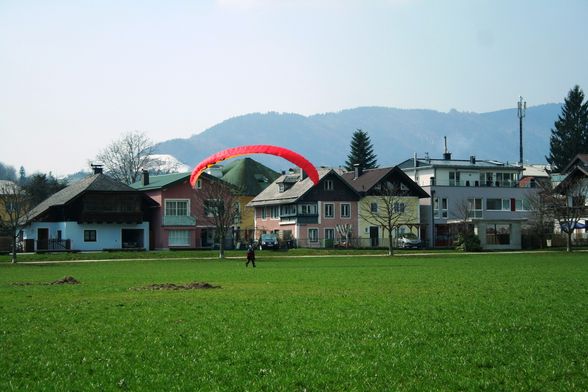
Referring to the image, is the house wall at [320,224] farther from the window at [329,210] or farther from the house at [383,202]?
the house at [383,202]

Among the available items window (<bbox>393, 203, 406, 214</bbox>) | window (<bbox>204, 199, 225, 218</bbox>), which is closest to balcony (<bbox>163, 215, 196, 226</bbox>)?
window (<bbox>204, 199, 225, 218</bbox>)

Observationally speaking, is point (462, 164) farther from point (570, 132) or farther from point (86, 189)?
point (86, 189)

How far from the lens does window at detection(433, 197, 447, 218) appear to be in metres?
100

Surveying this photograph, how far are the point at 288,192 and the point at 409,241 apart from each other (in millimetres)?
15057

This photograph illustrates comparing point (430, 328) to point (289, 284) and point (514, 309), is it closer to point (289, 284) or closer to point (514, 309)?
point (514, 309)

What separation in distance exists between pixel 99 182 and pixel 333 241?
83.6 feet

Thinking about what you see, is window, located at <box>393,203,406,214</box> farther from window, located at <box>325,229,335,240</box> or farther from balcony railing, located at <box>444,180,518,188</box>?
balcony railing, located at <box>444,180,518,188</box>

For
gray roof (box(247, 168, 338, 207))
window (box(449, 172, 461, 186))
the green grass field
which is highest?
window (box(449, 172, 461, 186))

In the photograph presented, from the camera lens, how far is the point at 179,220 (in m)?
90.4

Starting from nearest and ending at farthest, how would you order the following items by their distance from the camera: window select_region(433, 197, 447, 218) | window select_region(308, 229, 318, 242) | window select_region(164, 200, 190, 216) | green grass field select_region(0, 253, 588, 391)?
green grass field select_region(0, 253, 588, 391)
window select_region(164, 200, 190, 216)
window select_region(308, 229, 318, 242)
window select_region(433, 197, 447, 218)

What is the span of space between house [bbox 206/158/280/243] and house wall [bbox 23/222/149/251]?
15108 mm

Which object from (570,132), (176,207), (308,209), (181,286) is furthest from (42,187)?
(181,286)

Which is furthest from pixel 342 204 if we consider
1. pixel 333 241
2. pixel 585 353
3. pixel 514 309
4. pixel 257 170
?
pixel 585 353

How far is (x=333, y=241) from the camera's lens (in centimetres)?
8900
